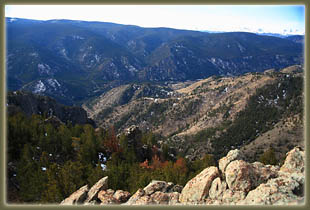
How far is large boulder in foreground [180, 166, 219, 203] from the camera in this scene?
532 inches

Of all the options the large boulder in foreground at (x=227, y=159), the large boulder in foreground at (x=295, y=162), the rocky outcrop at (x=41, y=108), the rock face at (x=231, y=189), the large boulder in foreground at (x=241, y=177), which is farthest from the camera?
the rocky outcrop at (x=41, y=108)

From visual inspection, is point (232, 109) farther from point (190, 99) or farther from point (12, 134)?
point (12, 134)

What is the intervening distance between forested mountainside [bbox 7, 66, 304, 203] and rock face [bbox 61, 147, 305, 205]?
21.9 feet

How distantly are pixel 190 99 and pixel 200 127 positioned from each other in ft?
115

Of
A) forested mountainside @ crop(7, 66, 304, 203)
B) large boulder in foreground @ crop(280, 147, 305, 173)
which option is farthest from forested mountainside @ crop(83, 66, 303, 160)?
large boulder in foreground @ crop(280, 147, 305, 173)

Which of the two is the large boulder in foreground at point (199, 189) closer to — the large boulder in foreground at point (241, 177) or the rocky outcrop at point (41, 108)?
the large boulder in foreground at point (241, 177)

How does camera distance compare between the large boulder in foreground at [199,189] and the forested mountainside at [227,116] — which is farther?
the forested mountainside at [227,116]

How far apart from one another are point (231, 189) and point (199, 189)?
1.91m

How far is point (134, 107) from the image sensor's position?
159 metres

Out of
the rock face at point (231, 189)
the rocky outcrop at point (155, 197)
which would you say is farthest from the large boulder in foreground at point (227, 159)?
the rocky outcrop at point (155, 197)

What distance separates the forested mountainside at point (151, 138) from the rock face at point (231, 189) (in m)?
6.66

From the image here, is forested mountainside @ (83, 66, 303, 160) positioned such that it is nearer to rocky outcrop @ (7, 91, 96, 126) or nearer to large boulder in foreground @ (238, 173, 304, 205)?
rocky outcrop @ (7, 91, 96, 126)

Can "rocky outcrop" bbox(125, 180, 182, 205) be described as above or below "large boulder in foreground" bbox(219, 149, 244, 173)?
below

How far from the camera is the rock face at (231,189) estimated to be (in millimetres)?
10922
